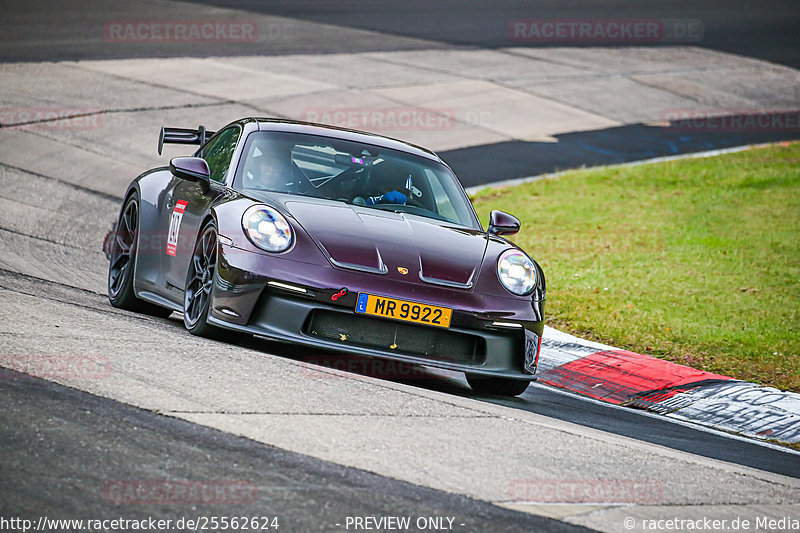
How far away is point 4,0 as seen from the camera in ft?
81.1

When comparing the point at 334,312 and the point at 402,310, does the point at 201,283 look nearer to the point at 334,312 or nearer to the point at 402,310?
the point at 334,312

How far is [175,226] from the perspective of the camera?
23.9 feet

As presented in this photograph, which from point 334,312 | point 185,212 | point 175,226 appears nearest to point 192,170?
point 185,212

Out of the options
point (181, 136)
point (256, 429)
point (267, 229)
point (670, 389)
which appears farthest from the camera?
point (181, 136)

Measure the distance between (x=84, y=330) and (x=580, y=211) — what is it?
8.84 m

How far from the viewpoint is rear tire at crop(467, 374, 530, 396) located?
22.0ft

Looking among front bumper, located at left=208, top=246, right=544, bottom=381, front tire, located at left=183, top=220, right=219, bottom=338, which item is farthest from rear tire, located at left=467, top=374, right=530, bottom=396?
front tire, located at left=183, top=220, right=219, bottom=338

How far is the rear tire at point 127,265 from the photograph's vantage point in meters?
7.77

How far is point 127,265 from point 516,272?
2.83 meters

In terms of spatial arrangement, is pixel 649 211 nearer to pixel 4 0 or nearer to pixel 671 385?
pixel 671 385

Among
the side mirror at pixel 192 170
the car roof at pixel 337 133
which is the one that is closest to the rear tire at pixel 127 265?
the side mirror at pixel 192 170

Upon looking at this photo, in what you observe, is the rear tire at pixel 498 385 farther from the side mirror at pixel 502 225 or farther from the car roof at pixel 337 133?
the car roof at pixel 337 133

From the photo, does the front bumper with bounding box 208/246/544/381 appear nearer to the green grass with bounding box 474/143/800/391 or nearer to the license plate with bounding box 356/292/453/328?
the license plate with bounding box 356/292/453/328

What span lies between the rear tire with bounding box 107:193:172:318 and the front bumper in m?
1.73
